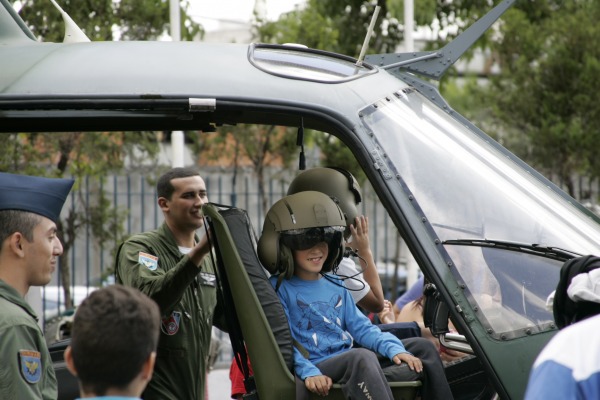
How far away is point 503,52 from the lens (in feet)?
46.4

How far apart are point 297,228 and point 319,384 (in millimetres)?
723

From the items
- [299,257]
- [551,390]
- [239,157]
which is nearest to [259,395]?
[299,257]

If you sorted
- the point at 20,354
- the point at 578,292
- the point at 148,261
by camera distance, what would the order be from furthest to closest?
1. the point at 148,261
2. the point at 20,354
3. the point at 578,292

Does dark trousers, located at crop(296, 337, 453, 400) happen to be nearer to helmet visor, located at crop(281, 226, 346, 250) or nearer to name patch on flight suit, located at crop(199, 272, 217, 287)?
helmet visor, located at crop(281, 226, 346, 250)

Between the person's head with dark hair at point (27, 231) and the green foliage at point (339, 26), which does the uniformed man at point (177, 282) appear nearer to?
the person's head with dark hair at point (27, 231)

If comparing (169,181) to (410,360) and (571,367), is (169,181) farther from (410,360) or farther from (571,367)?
(571,367)

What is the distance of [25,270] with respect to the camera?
3666 mm

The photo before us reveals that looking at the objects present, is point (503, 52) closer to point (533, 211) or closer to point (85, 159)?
point (85, 159)

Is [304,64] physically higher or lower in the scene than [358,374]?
higher

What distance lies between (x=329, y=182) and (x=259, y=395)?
1319 mm

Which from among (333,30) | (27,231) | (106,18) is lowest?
(27,231)

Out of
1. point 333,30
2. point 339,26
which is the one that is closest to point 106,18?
point 333,30

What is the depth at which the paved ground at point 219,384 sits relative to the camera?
30.3ft

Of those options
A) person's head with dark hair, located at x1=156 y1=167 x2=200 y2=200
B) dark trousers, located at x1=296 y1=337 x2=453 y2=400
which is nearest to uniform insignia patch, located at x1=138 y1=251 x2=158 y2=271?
person's head with dark hair, located at x1=156 y1=167 x2=200 y2=200
